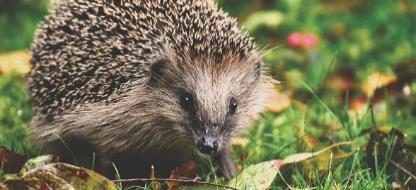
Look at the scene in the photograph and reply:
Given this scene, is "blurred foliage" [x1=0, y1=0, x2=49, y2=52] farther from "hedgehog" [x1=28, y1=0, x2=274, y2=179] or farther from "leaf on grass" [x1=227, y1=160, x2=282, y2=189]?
"leaf on grass" [x1=227, y1=160, x2=282, y2=189]

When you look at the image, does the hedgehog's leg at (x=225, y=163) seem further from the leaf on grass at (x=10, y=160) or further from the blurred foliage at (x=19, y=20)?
the blurred foliage at (x=19, y=20)

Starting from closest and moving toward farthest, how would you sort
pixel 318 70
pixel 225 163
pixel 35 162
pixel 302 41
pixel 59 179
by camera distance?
pixel 59 179 < pixel 35 162 < pixel 225 163 < pixel 318 70 < pixel 302 41

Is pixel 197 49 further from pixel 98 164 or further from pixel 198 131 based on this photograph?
pixel 98 164

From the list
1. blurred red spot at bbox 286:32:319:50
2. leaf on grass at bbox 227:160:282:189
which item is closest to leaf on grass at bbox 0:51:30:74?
blurred red spot at bbox 286:32:319:50

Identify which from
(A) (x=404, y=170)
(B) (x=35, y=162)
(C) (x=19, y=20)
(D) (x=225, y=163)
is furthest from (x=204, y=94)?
(C) (x=19, y=20)

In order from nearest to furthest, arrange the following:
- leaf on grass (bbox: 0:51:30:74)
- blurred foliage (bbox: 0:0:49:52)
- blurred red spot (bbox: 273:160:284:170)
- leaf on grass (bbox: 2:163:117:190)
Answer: leaf on grass (bbox: 2:163:117:190) → blurred red spot (bbox: 273:160:284:170) → leaf on grass (bbox: 0:51:30:74) → blurred foliage (bbox: 0:0:49:52)

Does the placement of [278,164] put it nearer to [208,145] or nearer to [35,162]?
[208,145]

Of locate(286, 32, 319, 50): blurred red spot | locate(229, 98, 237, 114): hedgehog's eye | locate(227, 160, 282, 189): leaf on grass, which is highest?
locate(286, 32, 319, 50): blurred red spot

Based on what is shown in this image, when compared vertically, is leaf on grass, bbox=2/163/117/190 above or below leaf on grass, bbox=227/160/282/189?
above
